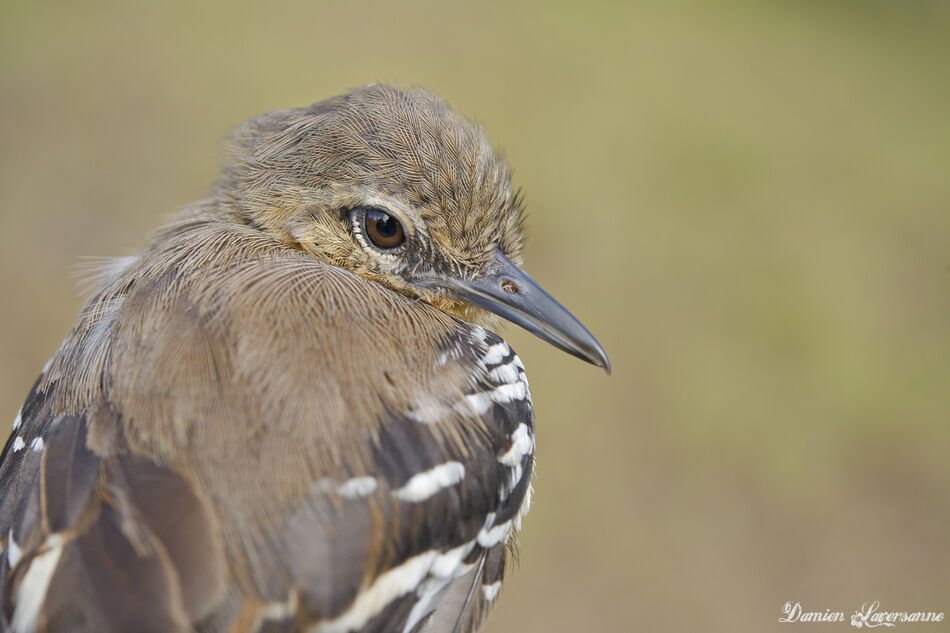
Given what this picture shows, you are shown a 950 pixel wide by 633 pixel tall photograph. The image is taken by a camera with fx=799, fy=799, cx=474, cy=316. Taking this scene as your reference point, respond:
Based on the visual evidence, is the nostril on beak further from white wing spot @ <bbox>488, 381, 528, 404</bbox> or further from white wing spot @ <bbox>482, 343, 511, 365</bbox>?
white wing spot @ <bbox>488, 381, 528, 404</bbox>

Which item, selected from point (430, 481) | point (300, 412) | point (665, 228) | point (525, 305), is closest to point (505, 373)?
point (525, 305)

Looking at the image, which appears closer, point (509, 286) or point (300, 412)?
point (300, 412)

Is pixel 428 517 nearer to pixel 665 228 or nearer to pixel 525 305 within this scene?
pixel 525 305

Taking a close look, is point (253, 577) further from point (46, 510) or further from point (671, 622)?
point (671, 622)

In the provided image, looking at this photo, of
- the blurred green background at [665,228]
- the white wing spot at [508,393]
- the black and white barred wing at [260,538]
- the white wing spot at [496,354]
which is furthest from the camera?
the blurred green background at [665,228]

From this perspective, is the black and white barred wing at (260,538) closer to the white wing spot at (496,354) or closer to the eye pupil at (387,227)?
the white wing spot at (496,354)

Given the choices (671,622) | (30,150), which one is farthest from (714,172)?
(30,150)

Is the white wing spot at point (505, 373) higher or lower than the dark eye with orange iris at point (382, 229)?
lower
